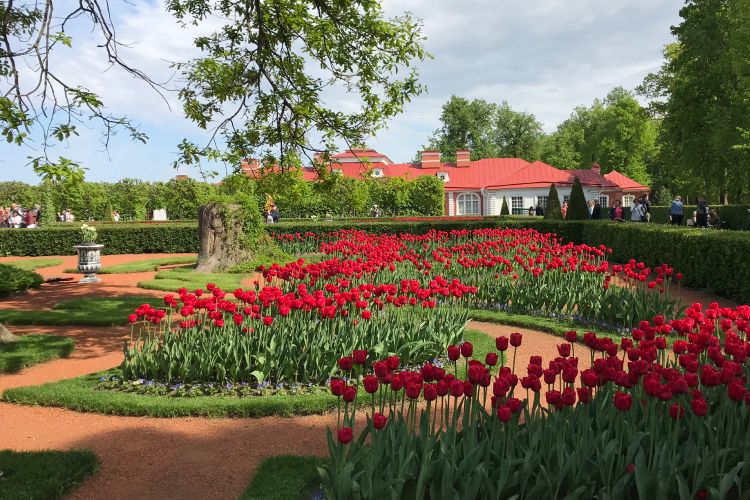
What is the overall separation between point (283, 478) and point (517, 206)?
154 feet

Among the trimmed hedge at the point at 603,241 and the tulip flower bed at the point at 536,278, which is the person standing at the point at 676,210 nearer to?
the trimmed hedge at the point at 603,241

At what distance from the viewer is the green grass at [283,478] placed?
355 cm

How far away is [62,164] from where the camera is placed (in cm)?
503

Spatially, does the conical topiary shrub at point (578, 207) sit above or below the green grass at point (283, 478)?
above

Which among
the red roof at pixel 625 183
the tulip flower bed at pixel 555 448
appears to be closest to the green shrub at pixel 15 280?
the tulip flower bed at pixel 555 448

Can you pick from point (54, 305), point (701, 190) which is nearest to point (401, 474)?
point (54, 305)

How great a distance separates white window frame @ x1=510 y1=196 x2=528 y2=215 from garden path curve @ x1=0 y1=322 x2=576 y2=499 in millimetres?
45341

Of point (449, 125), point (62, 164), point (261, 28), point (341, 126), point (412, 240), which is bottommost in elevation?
point (412, 240)

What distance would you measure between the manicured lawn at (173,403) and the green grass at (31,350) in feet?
4.25

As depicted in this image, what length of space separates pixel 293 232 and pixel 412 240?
8.77 m

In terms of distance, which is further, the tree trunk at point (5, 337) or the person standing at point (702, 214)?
the person standing at point (702, 214)

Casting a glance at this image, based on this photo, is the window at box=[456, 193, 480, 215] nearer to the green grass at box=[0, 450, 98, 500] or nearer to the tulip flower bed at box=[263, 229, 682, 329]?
the tulip flower bed at box=[263, 229, 682, 329]

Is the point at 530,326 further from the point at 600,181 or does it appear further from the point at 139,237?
the point at 600,181

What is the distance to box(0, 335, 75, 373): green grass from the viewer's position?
22.0 feet
